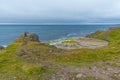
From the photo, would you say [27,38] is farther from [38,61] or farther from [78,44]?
[38,61]

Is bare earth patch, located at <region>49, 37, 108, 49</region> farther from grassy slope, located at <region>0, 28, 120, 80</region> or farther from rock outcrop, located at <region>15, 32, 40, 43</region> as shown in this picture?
grassy slope, located at <region>0, 28, 120, 80</region>

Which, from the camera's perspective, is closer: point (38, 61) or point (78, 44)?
point (38, 61)

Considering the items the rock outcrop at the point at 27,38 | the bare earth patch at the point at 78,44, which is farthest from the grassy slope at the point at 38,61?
the bare earth patch at the point at 78,44

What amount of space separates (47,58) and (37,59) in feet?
6.02

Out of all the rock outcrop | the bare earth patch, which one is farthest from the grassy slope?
the bare earth patch

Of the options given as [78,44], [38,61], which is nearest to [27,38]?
[78,44]

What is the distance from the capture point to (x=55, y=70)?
2686cm

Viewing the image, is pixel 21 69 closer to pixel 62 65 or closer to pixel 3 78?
pixel 3 78

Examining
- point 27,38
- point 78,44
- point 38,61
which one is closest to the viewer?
point 38,61

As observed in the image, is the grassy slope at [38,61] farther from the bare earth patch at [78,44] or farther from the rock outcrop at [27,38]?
the bare earth patch at [78,44]

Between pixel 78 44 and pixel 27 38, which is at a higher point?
pixel 27 38

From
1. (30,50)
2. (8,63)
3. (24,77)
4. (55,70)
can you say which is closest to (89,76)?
(55,70)

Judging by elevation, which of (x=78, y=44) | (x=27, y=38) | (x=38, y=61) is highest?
(x=38, y=61)

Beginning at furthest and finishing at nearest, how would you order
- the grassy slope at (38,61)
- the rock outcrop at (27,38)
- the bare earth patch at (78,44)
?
1. the bare earth patch at (78,44)
2. the rock outcrop at (27,38)
3. the grassy slope at (38,61)
